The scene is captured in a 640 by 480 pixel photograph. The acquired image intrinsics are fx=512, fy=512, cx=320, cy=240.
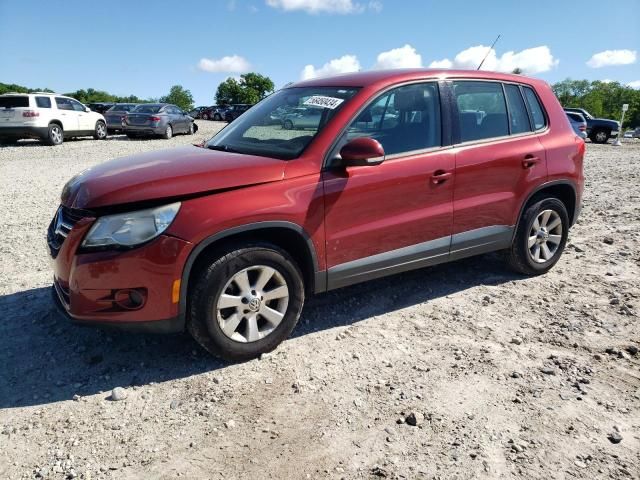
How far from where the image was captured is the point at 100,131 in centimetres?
1961

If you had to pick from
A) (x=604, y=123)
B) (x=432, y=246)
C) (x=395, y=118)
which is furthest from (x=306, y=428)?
(x=604, y=123)

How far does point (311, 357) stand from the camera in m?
3.40

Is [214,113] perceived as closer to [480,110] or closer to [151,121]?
[151,121]

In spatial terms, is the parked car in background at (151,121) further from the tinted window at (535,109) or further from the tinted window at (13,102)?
the tinted window at (535,109)

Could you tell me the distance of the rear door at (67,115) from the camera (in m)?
17.3

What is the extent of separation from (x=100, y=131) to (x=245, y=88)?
297ft

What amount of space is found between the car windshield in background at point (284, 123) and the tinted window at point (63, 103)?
51.1 ft

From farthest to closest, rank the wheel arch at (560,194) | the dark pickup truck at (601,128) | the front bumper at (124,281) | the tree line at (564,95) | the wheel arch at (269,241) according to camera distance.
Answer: the tree line at (564,95), the dark pickup truck at (601,128), the wheel arch at (560,194), the wheel arch at (269,241), the front bumper at (124,281)

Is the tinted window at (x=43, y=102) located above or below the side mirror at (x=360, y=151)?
above

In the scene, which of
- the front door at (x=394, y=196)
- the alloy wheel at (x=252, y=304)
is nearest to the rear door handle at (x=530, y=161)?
the front door at (x=394, y=196)

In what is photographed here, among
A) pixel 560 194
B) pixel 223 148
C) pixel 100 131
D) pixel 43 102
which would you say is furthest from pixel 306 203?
pixel 100 131

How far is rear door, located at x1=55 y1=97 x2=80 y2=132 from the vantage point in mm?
17297

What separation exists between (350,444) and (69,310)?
184cm

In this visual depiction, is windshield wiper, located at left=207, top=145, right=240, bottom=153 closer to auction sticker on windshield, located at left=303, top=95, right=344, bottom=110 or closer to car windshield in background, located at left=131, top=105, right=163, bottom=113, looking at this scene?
auction sticker on windshield, located at left=303, top=95, right=344, bottom=110
